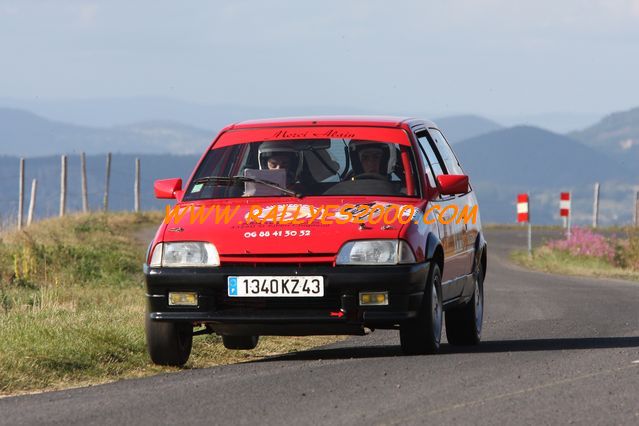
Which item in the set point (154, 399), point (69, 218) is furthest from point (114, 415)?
point (69, 218)

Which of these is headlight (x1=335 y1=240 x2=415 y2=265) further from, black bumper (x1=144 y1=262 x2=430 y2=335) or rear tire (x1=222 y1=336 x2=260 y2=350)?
rear tire (x1=222 y1=336 x2=260 y2=350)

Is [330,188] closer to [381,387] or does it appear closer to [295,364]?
[295,364]

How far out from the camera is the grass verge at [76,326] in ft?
31.2

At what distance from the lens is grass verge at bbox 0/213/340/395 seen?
950 centimetres

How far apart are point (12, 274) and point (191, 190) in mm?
9815

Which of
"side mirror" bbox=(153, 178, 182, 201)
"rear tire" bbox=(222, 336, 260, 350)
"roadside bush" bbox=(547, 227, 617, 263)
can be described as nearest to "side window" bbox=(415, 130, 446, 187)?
"side mirror" bbox=(153, 178, 182, 201)

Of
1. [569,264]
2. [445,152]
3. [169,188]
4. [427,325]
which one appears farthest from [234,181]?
[569,264]

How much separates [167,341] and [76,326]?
7.37ft

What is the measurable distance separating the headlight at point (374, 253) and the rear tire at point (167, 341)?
4.10 feet

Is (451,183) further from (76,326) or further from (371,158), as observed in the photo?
(76,326)

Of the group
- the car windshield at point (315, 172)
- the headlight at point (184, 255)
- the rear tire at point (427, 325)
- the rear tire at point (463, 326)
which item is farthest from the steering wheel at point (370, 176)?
the rear tire at point (463, 326)

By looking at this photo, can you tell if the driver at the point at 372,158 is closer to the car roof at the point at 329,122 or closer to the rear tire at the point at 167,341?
the car roof at the point at 329,122

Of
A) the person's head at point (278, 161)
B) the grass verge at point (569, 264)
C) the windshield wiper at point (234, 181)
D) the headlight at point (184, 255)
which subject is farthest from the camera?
the grass verge at point (569, 264)

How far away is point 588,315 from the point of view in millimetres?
14984
